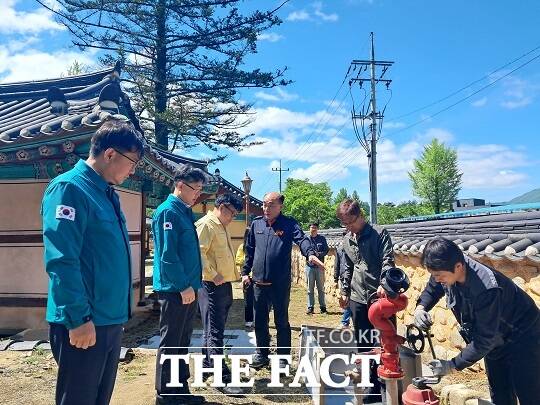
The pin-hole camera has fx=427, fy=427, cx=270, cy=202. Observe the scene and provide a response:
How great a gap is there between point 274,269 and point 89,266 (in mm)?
2690

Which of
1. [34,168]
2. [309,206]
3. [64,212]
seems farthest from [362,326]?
[309,206]

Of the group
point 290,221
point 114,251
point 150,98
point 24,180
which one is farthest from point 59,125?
point 150,98

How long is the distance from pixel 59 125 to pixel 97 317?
395 cm

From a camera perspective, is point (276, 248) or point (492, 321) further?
point (276, 248)

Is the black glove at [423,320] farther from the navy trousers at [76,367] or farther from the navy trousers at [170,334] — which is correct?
the navy trousers at [170,334]

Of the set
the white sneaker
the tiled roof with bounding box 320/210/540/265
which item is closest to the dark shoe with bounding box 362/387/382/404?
the white sneaker

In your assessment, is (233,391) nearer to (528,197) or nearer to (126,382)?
(126,382)

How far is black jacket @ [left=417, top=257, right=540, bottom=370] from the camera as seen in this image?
7.64 ft

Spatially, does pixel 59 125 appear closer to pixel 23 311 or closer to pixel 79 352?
pixel 23 311

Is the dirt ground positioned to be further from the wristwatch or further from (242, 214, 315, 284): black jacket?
the wristwatch

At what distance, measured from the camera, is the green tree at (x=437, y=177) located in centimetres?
3878

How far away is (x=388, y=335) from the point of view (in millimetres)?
2488

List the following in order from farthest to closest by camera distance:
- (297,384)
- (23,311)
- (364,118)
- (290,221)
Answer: (364,118)
(23,311)
(290,221)
(297,384)

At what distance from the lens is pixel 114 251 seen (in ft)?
7.80
